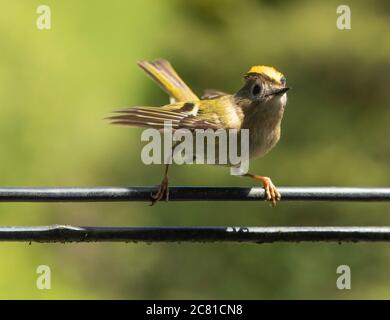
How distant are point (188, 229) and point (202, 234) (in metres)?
0.06

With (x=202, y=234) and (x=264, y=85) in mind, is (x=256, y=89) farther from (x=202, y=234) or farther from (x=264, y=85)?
(x=202, y=234)

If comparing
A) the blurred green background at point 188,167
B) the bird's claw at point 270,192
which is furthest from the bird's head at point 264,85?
the blurred green background at point 188,167

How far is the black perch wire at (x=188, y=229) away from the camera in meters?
3.15

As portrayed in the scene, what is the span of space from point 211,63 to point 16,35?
1835 mm

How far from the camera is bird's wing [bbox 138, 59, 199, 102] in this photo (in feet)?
17.1

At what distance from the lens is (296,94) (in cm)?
792

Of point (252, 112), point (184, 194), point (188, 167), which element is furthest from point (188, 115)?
point (188, 167)

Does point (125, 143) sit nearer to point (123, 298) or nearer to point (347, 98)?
point (123, 298)

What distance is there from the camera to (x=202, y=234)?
3.27 m

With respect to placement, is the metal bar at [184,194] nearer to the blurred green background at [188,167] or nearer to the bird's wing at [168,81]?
the bird's wing at [168,81]

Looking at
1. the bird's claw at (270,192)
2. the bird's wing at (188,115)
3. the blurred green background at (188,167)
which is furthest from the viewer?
the blurred green background at (188,167)

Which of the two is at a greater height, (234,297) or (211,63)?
(211,63)

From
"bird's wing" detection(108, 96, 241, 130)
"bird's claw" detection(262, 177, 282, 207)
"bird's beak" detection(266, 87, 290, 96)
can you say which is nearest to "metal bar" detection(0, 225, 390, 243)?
"bird's claw" detection(262, 177, 282, 207)

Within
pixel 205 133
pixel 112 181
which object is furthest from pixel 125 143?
pixel 205 133
